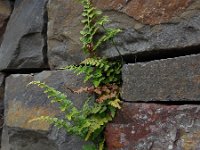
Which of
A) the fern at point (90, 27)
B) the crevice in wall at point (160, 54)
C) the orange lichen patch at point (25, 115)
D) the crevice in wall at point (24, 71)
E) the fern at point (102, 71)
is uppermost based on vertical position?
the fern at point (90, 27)

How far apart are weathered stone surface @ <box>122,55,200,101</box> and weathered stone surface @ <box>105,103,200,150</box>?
8 centimetres

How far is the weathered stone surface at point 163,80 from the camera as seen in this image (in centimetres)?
306

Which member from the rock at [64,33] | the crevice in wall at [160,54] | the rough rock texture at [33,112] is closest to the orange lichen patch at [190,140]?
the crevice in wall at [160,54]

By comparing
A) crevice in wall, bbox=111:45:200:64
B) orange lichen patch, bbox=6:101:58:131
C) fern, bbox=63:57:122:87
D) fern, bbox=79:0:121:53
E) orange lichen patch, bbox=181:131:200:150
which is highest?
fern, bbox=79:0:121:53

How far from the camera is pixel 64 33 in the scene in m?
4.03

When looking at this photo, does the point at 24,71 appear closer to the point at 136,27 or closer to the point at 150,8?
the point at 136,27

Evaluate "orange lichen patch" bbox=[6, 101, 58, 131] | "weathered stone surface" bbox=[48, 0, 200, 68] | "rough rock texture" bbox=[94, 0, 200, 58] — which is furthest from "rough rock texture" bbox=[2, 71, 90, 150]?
"rough rock texture" bbox=[94, 0, 200, 58]

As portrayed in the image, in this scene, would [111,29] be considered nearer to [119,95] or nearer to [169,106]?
[119,95]

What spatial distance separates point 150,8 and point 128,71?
54 cm

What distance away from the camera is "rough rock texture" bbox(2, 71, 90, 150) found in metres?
3.81

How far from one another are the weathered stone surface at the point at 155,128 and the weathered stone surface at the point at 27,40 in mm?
1336

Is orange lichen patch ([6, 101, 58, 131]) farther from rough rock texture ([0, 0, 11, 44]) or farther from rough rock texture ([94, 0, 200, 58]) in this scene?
rough rock texture ([0, 0, 11, 44])

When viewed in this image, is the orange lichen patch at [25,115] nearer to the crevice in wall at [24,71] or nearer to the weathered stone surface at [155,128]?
→ the crevice in wall at [24,71]

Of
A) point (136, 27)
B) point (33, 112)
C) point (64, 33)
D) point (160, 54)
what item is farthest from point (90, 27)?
point (33, 112)
